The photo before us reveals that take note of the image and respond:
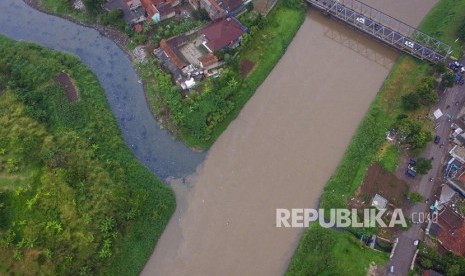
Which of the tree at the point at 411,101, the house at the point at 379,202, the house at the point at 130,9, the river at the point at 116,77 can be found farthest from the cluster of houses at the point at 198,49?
the house at the point at 379,202

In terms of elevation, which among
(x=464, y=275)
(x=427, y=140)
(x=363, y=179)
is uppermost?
(x=427, y=140)

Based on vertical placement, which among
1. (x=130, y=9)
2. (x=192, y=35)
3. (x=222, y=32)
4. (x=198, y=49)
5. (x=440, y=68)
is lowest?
(x=130, y=9)

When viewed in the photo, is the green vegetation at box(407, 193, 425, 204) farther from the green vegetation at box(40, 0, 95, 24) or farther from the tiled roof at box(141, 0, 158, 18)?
the green vegetation at box(40, 0, 95, 24)

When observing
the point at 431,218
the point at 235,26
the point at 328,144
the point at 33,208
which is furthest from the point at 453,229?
the point at 33,208

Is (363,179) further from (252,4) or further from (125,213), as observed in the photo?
(252,4)

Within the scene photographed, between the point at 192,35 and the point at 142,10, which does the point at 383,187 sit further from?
the point at 142,10

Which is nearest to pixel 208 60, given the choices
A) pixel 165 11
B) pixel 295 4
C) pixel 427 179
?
pixel 165 11

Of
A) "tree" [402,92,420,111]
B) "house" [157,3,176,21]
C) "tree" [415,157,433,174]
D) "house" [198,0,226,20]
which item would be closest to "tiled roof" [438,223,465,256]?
"tree" [415,157,433,174]
